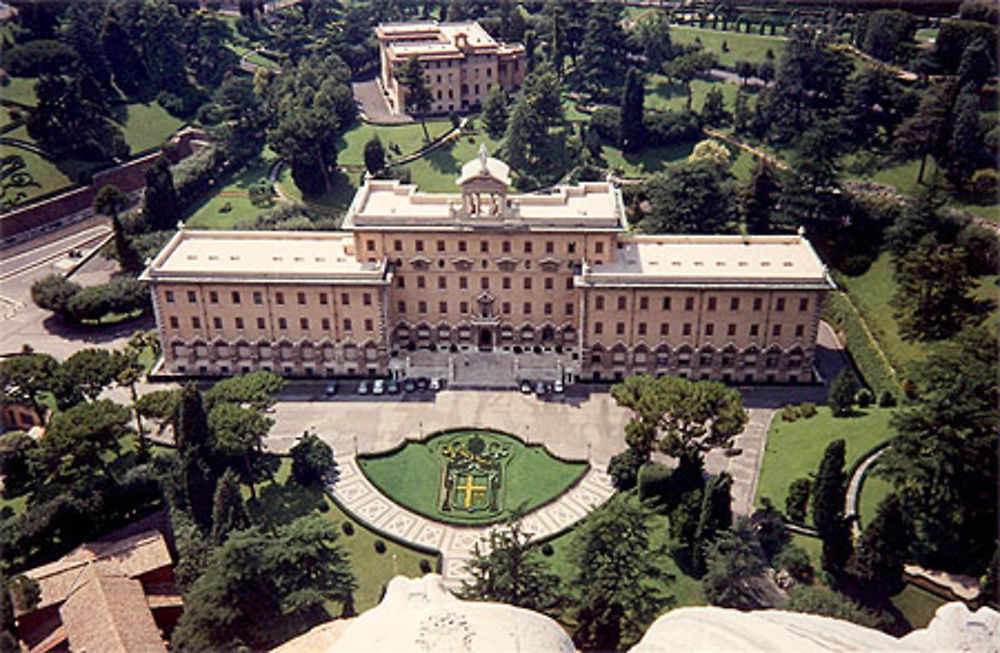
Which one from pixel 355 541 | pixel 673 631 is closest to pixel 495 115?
pixel 355 541

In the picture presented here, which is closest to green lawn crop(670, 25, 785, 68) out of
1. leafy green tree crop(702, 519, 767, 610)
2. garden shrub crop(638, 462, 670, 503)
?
garden shrub crop(638, 462, 670, 503)

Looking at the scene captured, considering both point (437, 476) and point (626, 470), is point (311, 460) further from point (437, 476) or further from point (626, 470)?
point (626, 470)

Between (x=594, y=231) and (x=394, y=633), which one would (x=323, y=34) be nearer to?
(x=594, y=231)

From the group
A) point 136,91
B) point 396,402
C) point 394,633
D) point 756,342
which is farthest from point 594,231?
point 136,91

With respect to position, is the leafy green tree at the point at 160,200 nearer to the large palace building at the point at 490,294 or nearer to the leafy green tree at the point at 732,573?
the large palace building at the point at 490,294

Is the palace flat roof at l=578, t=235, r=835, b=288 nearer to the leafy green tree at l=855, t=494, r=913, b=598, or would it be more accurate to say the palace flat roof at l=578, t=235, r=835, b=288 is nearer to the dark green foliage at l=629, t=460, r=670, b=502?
the dark green foliage at l=629, t=460, r=670, b=502

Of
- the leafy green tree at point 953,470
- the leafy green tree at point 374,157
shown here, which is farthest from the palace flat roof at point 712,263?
the leafy green tree at point 374,157
